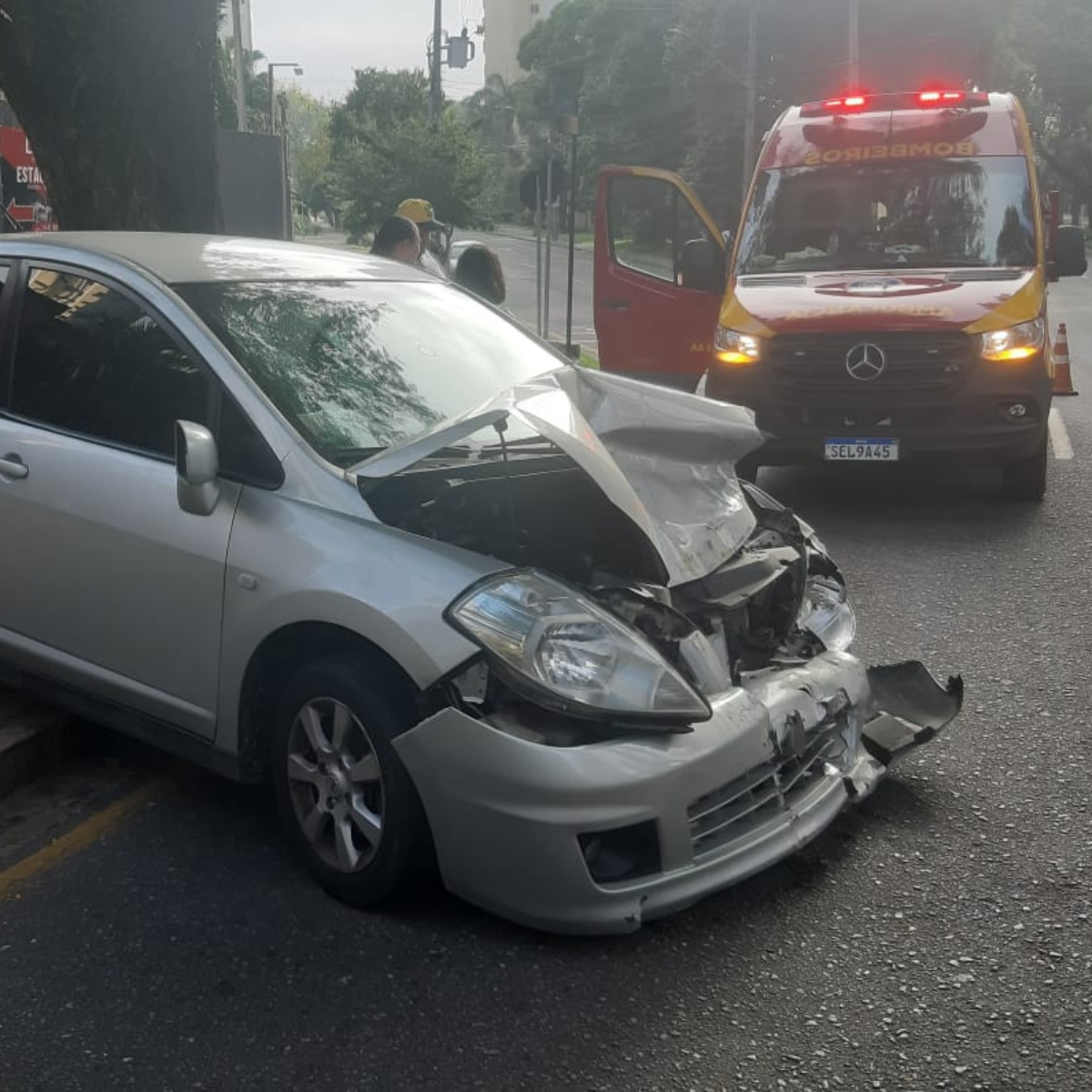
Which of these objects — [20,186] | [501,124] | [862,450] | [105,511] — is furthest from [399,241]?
[501,124]

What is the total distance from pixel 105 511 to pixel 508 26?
14193cm

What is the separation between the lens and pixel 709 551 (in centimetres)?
405

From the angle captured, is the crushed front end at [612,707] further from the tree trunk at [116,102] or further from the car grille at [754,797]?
the tree trunk at [116,102]

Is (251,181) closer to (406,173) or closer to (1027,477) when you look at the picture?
(1027,477)

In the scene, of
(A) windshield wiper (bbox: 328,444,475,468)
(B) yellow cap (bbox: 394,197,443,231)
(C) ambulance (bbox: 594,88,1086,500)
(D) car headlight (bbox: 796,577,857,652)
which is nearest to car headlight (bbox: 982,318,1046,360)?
(C) ambulance (bbox: 594,88,1086,500)

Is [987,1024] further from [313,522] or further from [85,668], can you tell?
[85,668]

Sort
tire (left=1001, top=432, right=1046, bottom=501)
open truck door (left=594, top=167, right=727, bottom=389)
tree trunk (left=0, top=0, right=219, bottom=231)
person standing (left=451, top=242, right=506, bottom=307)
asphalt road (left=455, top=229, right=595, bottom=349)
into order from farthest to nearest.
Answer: asphalt road (left=455, top=229, right=595, bottom=349) < open truck door (left=594, top=167, right=727, bottom=389) < person standing (left=451, top=242, right=506, bottom=307) < tire (left=1001, top=432, right=1046, bottom=501) < tree trunk (left=0, top=0, right=219, bottom=231)

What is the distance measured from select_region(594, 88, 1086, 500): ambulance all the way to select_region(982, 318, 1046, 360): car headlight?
0.4 inches

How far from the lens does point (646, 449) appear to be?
438cm

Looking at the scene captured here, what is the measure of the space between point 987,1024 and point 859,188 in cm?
705

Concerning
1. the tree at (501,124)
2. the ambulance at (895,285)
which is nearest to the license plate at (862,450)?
the ambulance at (895,285)

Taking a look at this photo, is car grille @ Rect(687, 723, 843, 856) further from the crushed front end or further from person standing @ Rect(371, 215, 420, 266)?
person standing @ Rect(371, 215, 420, 266)

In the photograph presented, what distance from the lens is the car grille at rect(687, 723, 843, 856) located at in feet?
11.2

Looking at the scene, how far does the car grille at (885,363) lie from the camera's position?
8062mm
